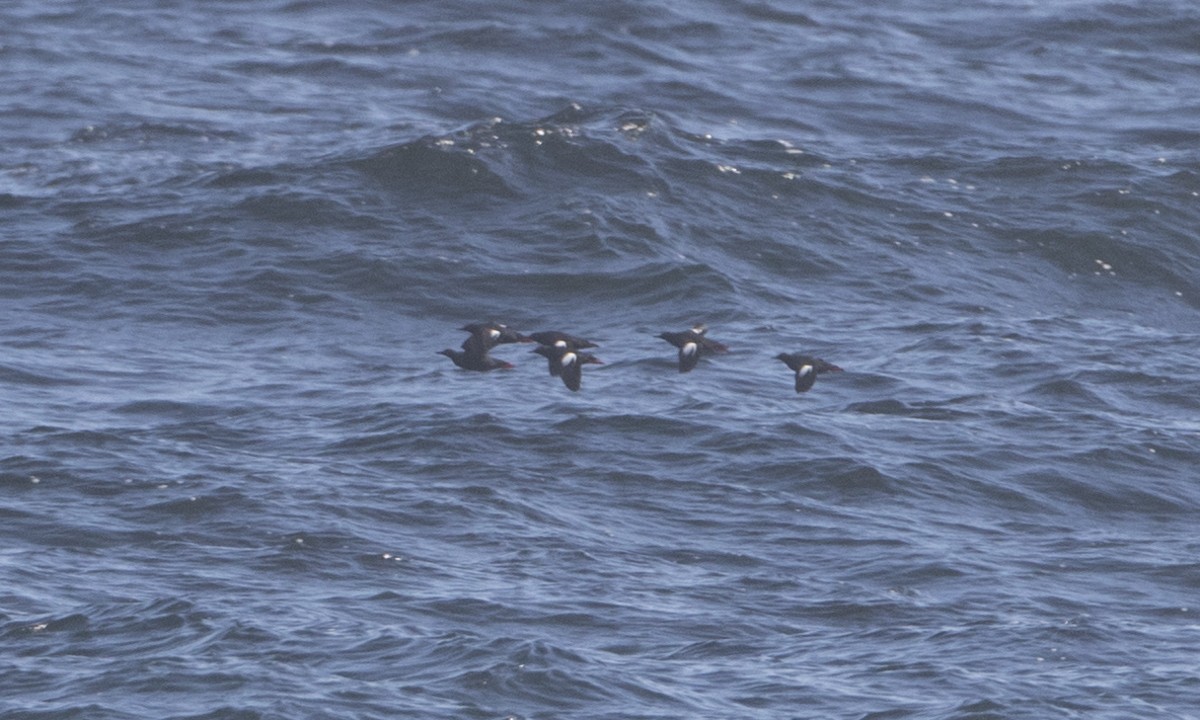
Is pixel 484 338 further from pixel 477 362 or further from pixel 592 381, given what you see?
pixel 592 381

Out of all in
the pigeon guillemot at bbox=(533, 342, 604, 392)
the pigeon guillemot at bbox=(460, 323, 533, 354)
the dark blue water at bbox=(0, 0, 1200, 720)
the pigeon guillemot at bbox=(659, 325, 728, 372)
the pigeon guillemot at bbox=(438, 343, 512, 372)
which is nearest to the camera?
the dark blue water at bbox=(0, 0, 1200, 720)

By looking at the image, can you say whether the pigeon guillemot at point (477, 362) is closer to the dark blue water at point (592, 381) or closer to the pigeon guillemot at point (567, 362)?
the pigeon guillemot at point (567, 362)

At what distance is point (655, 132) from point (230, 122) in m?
5.92

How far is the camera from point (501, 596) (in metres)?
18.5

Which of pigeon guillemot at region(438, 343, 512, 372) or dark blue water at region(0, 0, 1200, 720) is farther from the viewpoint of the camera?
pigeon guillemot at region(438, 343, 512, 372)

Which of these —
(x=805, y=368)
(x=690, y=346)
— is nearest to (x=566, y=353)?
(x=690, y=346)

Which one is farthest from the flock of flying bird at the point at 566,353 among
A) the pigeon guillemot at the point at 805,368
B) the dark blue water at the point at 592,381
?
the dark blue water at the point at 592,381

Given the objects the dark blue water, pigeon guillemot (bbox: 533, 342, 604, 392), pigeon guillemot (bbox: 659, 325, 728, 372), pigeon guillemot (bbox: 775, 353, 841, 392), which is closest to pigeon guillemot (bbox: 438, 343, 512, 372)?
pigeon guillemot (bbox: 533, 342, 604, 392)

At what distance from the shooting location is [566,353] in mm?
17781

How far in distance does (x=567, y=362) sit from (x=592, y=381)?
6.08 m

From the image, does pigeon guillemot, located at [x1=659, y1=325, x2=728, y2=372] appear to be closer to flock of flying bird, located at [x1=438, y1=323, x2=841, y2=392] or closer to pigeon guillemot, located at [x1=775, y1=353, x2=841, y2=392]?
flock of flying bird, located at [x1=438, y1=323, x2=841, y2=392]

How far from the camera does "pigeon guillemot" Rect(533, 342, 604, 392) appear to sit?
17547 millimetres

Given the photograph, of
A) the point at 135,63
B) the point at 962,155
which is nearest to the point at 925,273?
the point at 962,155

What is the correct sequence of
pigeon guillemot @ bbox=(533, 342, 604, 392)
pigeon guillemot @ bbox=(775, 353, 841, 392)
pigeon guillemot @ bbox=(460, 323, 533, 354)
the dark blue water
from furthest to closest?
pigeon guillemot @ bbox=(460, 323, 533, 354) → pigeon guillemot @ bbox=(775, 353, 841, 392) → pigeon guillemot @ bbox=(533, 342, 604, 392) → the dark blue water
